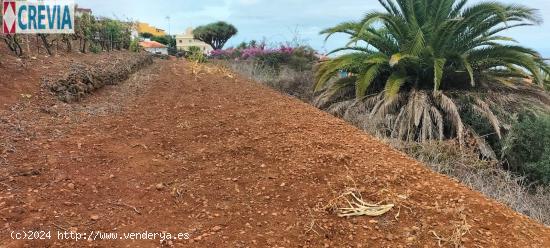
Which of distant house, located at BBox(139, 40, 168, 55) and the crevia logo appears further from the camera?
distant house, located at BBox(139, 40, 168, 55)

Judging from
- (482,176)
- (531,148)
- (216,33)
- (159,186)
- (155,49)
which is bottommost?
(482,176)

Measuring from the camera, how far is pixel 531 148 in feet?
19.9

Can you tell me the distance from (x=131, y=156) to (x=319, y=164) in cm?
140

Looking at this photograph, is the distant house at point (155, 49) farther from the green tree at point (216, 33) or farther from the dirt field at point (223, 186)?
the dirt field at point (223, 186)

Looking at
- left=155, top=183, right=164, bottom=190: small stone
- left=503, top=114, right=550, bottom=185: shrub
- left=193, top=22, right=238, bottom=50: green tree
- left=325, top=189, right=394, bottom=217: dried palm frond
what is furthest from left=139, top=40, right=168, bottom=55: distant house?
left=325, top=189, right=394, bottom=217: dried palm frond

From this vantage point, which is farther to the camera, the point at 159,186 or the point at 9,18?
the point at 9,18

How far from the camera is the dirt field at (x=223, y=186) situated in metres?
2.49

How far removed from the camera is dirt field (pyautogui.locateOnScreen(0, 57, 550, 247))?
2494 mm

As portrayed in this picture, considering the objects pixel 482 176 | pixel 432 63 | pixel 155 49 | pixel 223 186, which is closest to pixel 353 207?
pixel 223 186

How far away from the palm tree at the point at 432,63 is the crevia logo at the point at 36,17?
177 inches

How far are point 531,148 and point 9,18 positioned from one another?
7.27 m

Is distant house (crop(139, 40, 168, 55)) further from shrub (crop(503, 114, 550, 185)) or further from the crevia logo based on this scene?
shrub (crop(503, 114, 550, 185))

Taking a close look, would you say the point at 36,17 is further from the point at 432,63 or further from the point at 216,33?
the point at 216,33

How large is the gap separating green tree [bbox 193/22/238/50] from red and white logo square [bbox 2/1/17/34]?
87.7ft
